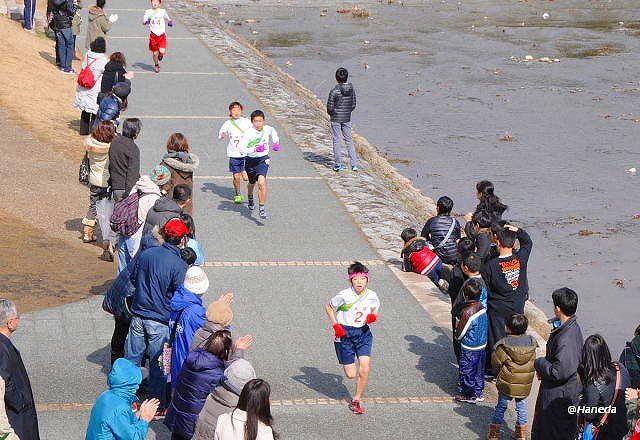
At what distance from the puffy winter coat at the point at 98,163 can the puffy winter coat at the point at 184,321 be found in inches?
185

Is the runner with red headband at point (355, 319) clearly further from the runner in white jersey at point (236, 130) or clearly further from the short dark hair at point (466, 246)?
the runner in white jersey at point (236, 130)

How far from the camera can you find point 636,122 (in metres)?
26.0

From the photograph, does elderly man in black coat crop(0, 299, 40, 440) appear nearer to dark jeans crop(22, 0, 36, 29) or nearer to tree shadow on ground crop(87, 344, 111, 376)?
tree shadow on ground crop(87, 344, 111, 376)

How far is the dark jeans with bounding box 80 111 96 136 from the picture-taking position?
58.4 ft

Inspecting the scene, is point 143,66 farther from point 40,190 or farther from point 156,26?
point 40,190

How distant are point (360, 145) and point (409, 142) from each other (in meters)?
3.20

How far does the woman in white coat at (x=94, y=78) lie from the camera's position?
1662cm

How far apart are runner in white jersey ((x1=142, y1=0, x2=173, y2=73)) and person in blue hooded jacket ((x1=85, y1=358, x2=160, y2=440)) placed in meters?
16.8

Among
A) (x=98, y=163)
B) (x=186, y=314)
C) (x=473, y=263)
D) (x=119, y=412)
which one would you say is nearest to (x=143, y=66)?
(x=98, y=163)

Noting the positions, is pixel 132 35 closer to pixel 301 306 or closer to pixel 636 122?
pixel 636 122

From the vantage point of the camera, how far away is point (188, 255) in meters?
8.95

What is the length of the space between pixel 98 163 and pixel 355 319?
16.2 ft

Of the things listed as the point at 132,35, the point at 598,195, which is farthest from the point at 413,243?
the point at 132,35

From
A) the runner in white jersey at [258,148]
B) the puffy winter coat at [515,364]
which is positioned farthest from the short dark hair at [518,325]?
the runner in white jersey at [258,148]
